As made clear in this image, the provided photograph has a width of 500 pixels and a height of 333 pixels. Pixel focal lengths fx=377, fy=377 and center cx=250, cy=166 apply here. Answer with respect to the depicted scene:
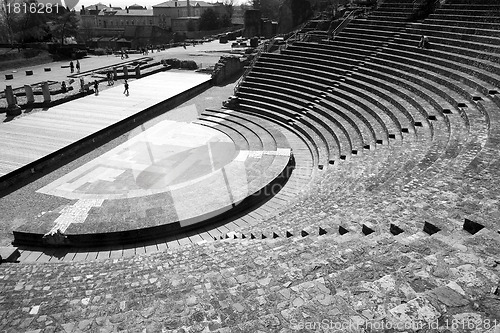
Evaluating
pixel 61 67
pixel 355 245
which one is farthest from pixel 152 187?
pixel 61 67

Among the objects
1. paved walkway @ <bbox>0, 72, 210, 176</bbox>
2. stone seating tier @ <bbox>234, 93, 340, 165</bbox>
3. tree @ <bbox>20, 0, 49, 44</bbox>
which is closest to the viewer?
stone seating tier @ <bbox>234, 93, 340, 165</bbox>

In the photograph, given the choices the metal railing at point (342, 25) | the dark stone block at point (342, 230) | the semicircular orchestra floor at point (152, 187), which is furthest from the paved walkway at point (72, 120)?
the dark stone block at point (342, 230)

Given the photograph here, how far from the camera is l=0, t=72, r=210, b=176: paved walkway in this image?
15008 millimetres

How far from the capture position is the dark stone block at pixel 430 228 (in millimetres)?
6022

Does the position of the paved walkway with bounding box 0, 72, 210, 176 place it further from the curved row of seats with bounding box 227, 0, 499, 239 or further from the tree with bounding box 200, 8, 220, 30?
the tree with bounding box 200, 8, 220, 30

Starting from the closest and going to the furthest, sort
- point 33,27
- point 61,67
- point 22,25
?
point 61,67, point 33,27, point 22,25

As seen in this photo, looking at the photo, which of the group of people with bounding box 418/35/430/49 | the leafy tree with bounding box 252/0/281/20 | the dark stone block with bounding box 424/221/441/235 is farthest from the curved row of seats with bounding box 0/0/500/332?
the leafy tree with bounding box 252/0/281/20

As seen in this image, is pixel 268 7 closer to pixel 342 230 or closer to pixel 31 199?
pixel 31 199

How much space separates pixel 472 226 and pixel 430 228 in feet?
2.03

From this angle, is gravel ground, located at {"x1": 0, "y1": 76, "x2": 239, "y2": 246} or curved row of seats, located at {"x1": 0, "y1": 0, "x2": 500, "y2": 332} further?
gravel ground, located at {"x1": 0, "y1": 76, "x2": 239, "y2": 246}

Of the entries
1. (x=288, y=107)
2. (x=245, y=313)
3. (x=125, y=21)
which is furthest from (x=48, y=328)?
(x=125, y=21)

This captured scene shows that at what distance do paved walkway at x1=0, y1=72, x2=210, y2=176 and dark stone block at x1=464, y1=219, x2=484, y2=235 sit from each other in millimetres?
13757

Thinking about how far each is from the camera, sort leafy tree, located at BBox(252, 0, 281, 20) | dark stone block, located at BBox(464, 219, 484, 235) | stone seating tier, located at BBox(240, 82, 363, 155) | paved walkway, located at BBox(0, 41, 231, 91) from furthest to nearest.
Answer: leafy tree, located at BBox(252, 0, 281, 20)
paved walkway, located at BBox(0, 41, 231, 91)
stone seating tier, located at BBox(240, 82, 363, 155)
dark stone block, located at BBox(464, 219, 484, 235)

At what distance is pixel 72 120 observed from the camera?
18.9m
